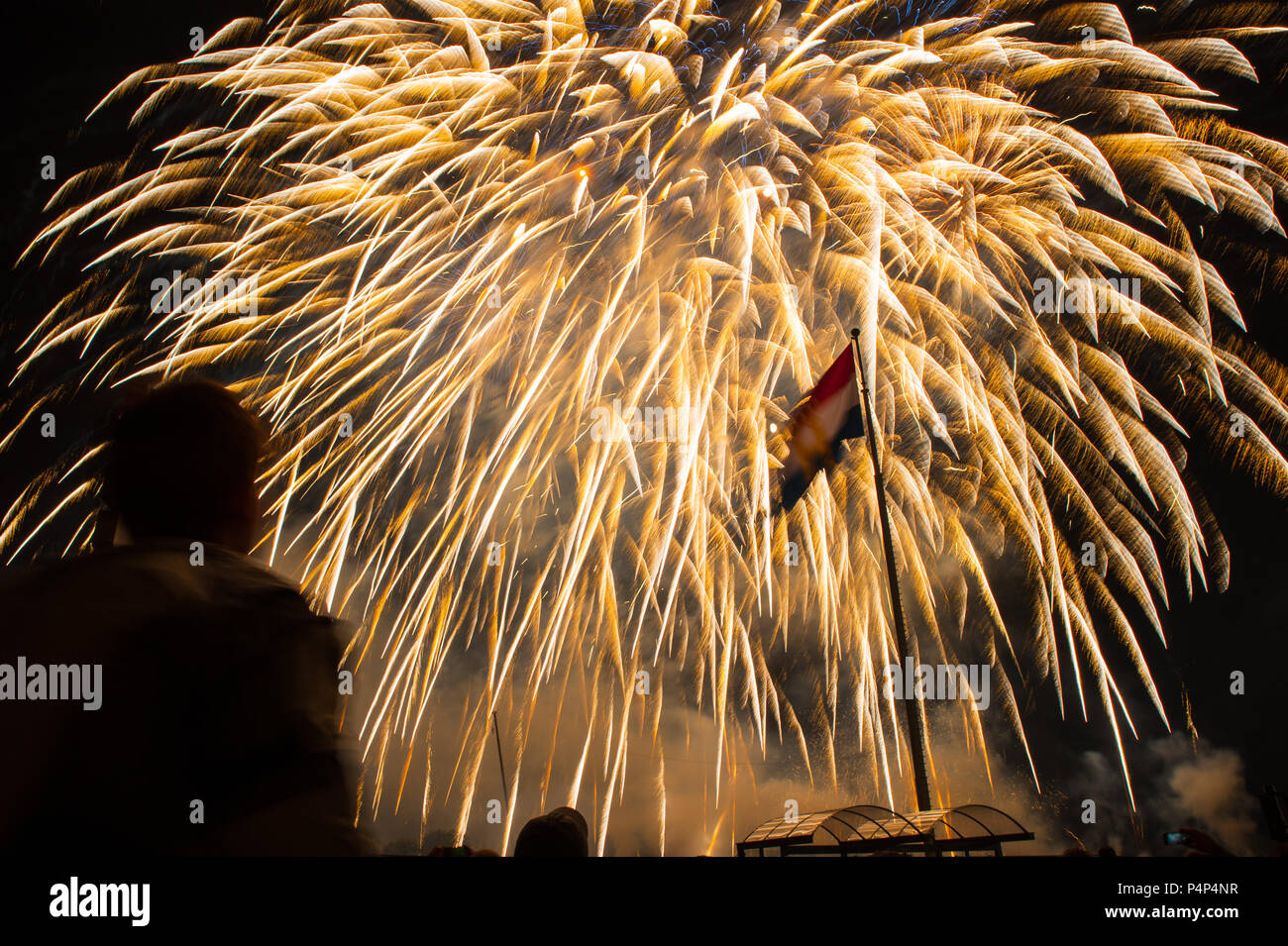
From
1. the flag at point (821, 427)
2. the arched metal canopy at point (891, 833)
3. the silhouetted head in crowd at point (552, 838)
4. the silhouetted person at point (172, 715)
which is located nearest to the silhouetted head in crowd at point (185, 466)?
the silhouetted person at point (172, 715)

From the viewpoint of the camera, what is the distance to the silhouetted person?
0.95 metres

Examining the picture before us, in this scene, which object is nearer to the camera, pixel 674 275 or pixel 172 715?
pixel 172 715

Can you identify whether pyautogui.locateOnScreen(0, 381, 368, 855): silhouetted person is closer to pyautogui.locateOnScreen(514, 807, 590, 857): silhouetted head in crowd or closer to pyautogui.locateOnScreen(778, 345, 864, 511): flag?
pyautogui.locateOnScreen(514, 807, 590, 857): silhouetted head in crowd

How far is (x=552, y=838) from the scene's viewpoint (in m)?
2.37

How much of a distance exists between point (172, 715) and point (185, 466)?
0.50 metres

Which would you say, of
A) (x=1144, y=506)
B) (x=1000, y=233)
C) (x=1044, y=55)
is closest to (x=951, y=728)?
(x=1144, y=506)

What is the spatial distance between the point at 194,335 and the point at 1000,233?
1036 cm

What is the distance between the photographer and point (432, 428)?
937cm

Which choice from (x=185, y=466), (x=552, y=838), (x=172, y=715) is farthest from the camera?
(x=552, y=838)

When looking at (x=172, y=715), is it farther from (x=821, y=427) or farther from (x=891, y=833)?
(x=821, y=427)

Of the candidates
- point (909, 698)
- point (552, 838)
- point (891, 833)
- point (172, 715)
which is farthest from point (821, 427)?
point (172, 715)

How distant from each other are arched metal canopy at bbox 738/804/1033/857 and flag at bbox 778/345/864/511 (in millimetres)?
3781

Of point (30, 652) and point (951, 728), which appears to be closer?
point (30, 652)
